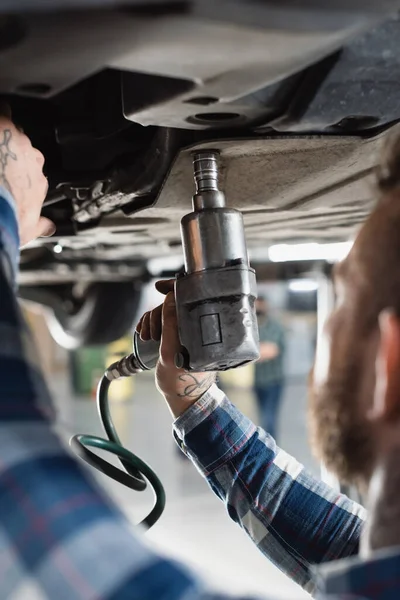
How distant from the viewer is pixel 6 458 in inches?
18.9

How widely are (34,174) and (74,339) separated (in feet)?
5.41

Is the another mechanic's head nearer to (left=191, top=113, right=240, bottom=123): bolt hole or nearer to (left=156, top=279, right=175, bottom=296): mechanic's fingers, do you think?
(left=191, top=113, right=240, bottom=123): bolt hole

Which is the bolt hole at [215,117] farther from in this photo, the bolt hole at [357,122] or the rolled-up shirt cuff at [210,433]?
the rolled-up shirt cuff at [210,433]

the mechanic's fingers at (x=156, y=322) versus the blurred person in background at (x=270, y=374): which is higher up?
the mechanic's fingers at (x=156, y=322)

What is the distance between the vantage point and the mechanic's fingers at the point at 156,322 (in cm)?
82

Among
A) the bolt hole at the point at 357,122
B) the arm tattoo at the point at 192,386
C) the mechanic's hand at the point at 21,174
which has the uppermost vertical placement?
the bolt hole at the point at 357,122

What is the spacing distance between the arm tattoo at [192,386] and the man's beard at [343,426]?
29 cm

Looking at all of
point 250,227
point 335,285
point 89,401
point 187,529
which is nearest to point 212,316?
point 335,285

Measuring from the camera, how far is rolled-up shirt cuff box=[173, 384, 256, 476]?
2.82 ft

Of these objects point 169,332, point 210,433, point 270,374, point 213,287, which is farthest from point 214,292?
point 270,374

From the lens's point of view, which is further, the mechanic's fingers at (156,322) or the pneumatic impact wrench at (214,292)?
the mechanic's fingers at (156,322)

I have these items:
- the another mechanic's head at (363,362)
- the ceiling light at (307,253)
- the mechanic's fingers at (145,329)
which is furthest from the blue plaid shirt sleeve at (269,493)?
the ceiling light at (307,253)

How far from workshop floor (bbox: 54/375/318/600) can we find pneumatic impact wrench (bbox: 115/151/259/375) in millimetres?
245

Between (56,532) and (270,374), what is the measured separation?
3.50 metres
